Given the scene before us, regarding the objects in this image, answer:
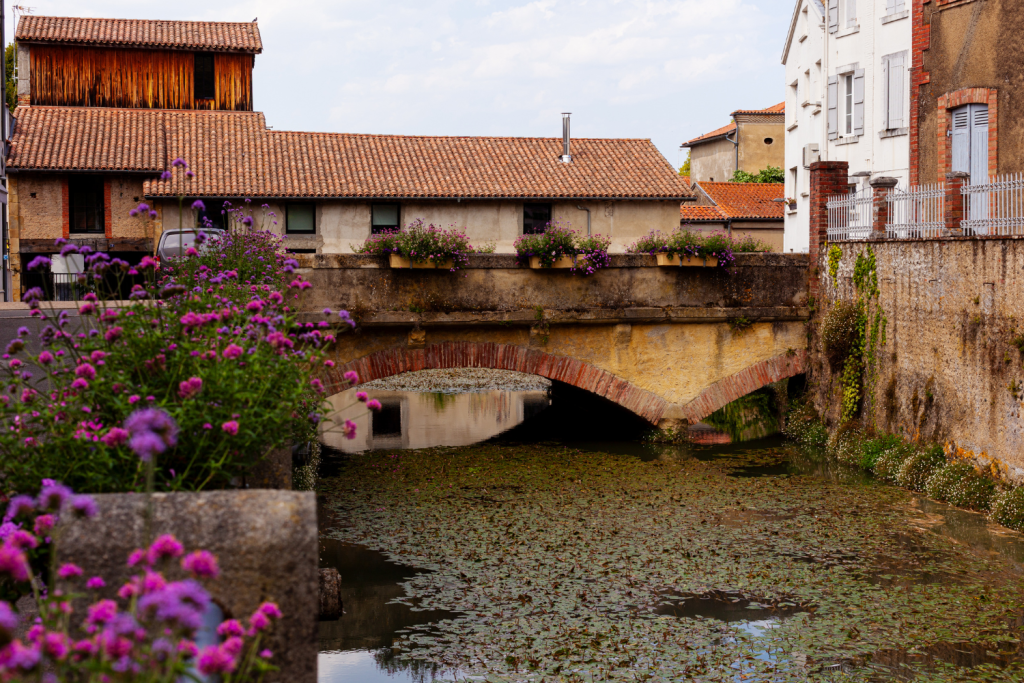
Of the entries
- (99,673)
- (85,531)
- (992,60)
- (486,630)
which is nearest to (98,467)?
(85,531)

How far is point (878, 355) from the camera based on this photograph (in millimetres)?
14758

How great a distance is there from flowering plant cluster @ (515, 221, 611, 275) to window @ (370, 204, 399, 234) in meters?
12.4

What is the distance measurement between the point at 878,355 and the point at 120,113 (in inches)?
915

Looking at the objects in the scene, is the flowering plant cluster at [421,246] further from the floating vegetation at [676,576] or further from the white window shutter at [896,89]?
the white window shutter at [896,89]

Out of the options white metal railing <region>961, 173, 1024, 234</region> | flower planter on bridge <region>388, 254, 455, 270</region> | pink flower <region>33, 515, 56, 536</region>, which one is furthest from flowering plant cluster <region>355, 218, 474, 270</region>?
pink flower <region>33, 515, 56, 536</region>

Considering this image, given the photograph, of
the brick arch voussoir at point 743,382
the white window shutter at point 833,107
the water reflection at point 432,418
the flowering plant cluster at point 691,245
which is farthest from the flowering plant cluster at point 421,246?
the white window shutter at point 833,107

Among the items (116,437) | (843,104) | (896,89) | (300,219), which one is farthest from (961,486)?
(300,219)

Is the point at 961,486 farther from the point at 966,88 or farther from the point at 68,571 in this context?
the point at 68,571

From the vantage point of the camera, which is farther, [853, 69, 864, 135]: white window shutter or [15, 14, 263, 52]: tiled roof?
[15, 14, 263, 52]: tiled roof

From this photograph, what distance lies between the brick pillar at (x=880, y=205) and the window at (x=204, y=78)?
24.2 m

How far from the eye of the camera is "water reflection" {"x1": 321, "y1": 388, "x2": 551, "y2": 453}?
1739 cm

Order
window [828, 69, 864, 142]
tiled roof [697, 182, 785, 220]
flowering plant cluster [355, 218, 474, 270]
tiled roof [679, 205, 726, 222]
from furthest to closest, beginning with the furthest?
tiled roof [697, 182, 785, 220] < tiled roof [679, 205, 726, 222] < window [828, 69, 864, 142] < flowering plant cluster [355, 218, 474, 270]

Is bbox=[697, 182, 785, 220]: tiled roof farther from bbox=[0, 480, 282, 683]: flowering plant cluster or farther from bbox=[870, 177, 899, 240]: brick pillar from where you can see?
bbox=[0, 480, 282, 683]: flowering plant cluster

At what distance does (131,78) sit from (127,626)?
3341cm
